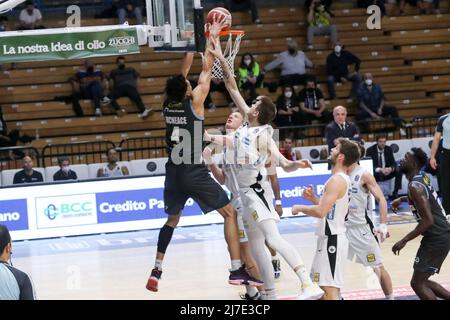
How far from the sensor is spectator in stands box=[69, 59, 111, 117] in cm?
2081

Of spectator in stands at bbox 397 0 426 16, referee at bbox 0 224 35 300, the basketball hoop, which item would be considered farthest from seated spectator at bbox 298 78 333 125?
referee at bbox 0 224 35 300

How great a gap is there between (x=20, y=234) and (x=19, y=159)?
2.99m

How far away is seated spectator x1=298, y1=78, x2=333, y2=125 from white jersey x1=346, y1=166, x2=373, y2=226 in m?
11.5

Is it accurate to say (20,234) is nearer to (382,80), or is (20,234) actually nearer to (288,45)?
(288,45)

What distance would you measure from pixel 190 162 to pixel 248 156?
0.59 meters

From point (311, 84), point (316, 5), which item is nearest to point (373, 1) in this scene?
point (316, 5)

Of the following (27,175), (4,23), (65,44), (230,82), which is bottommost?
(27,175)

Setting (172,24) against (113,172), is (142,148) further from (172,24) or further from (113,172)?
(172,24)

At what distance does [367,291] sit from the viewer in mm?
10375

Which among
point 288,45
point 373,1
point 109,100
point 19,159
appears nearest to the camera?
point 19,159

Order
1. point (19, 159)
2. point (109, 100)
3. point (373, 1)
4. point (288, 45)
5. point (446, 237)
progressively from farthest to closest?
point (373, 1) < point (288, 45) < point (109, 100) < point (19, 159) < point (446, 237)

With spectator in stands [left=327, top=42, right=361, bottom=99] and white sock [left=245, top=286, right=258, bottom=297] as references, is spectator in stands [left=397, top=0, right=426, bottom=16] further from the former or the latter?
white sock [left=245, top=286, right=258, bottom=297]

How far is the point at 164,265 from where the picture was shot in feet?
42.4

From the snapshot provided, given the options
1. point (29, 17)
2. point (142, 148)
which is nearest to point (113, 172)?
point (142, 148)
